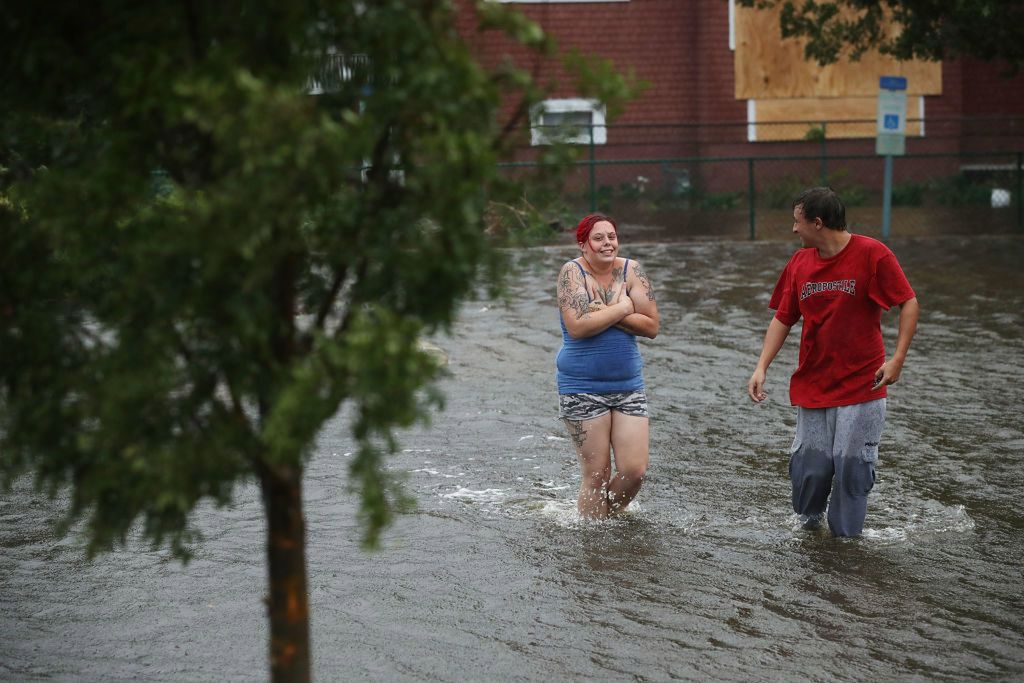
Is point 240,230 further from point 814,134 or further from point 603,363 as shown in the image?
point 814,134

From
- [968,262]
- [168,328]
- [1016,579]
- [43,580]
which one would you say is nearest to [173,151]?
[168,328]

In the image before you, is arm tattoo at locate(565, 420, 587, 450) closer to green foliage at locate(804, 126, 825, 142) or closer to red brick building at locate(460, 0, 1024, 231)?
red brick building at locate(460, 0, 1024, 231)

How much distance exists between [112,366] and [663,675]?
305cm

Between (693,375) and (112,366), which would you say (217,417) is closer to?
(112,366)

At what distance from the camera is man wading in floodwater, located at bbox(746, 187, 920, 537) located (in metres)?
6.78

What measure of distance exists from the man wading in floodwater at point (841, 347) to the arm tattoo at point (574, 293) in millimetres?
1063

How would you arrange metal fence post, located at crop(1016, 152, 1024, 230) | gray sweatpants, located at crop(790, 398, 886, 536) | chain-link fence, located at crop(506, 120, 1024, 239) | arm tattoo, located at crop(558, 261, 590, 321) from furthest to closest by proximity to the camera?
chain-link fence, located at crop(506, 120, 1024, 239) → metal fence post, located at crop(1016, 152, 1024, 230) → arm tattoo, located at crop(558, 261, 590, 321) → gray sweatpants, located at crop(790, 398, 886, 536)

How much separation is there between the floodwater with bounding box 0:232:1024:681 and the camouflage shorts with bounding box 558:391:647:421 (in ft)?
2.08

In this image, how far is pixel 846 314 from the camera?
6.86 meters

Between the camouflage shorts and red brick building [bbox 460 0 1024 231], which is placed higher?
red brick building [bbox 460 0 1024 231]

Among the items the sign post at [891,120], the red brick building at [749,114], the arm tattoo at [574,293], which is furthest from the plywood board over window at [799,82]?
the arm tattoo at [574,293]

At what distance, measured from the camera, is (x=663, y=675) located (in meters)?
5.39

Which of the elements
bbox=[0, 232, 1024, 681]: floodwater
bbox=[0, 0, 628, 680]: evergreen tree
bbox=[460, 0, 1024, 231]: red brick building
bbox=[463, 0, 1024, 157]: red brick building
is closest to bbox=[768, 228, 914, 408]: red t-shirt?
bbox=[0, 232, 1024, 681]: floodwater

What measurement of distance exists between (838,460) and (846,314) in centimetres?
74
